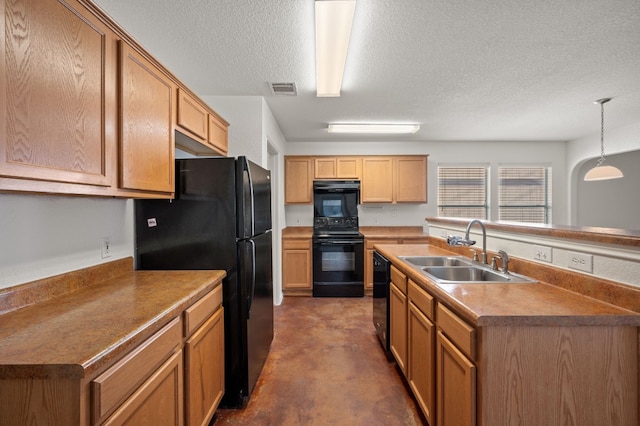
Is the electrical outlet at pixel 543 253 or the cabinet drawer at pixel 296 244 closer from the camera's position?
the electrical outlet at pixel 543 253

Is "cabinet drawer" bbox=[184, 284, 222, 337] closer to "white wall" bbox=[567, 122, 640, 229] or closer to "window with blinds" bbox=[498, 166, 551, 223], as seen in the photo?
"window with blinds" bbox=[498, 166, 551, 223]

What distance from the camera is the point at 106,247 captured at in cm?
170

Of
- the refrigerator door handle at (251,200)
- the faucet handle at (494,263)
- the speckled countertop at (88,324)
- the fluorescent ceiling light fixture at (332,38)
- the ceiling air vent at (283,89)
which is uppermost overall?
the ceiling air vent at (283,89)

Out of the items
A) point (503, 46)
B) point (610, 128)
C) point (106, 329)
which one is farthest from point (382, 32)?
point (610, 128)

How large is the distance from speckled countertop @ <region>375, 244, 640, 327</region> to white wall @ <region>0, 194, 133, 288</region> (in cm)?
188

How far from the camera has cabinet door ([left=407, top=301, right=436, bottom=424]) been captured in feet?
5.08

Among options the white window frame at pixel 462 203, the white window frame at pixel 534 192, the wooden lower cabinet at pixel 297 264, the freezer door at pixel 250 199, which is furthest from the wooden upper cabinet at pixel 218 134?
the white window frame at pixel 534 192

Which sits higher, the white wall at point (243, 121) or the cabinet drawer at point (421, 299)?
the white wall at point (243, 121)

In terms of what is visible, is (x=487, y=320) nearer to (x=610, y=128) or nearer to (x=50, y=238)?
(x=50, y=238)

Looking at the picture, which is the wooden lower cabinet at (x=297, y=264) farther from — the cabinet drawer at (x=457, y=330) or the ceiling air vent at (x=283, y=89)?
the cabinet drawer at (x=457, y=330)

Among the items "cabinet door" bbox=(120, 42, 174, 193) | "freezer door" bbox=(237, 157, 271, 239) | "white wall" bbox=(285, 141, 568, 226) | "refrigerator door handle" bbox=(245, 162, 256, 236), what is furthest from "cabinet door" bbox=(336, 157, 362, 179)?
"cabinet door" bbox=(120, 42, 174, 193)

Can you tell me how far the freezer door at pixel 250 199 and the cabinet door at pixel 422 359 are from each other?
3.97 feet

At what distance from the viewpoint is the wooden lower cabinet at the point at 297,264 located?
4.25 m

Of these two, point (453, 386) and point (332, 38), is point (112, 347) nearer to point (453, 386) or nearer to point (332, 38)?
point (453, 386)
